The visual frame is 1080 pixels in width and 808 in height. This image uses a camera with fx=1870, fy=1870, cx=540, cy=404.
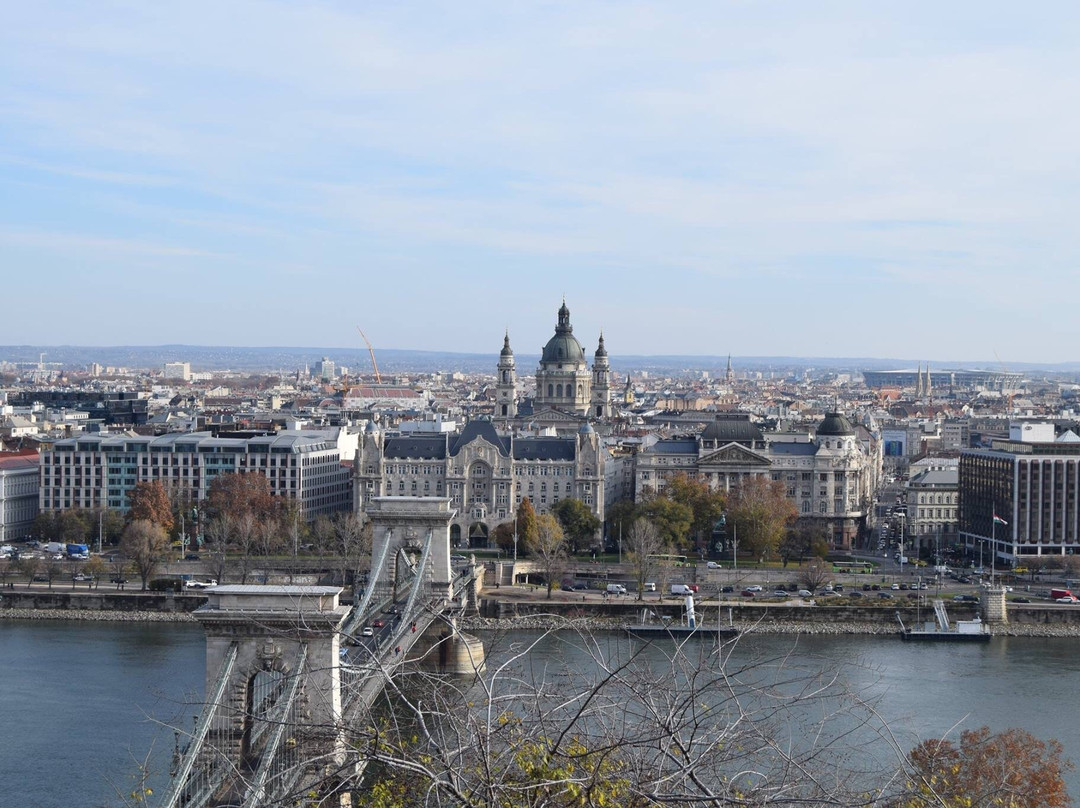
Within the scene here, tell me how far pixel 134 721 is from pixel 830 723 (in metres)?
7.86

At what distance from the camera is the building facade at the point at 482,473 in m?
44.5

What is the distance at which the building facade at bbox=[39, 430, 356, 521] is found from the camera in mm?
44719

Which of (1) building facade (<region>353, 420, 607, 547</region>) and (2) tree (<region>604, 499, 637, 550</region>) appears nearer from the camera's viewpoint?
(2) tree (<region>604, 499, 637, 550</region>)

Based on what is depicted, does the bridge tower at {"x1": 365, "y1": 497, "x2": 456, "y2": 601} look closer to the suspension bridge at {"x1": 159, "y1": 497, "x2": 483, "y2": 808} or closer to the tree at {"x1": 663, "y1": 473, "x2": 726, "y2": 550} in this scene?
the suspension bridge at {"x1": 159, "y1": 497, "x2": 483, "y2": 808}

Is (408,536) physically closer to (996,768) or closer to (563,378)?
(996,768)

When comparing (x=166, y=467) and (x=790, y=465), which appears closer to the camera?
(x=166, y=467)

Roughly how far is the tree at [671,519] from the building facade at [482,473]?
3.15m

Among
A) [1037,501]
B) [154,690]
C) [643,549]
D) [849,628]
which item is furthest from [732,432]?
[154,690]

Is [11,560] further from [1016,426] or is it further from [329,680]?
[329,680]

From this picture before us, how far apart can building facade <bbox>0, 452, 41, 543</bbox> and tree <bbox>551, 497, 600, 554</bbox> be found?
12.6m

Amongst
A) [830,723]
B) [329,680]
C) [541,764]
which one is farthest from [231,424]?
[541,764]

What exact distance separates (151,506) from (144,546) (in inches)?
216

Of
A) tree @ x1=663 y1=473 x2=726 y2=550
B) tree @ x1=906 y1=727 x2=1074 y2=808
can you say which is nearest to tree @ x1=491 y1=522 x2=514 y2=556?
tree @ x1=663 y1=473 x2=726 y2=550

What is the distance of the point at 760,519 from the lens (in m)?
40.1
